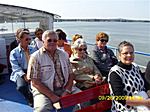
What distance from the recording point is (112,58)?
14.2 feet

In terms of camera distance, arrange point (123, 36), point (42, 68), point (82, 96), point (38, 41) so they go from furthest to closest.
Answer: point (123, 36) → point (38, 41) → point (42, 68) → point (82, 96)

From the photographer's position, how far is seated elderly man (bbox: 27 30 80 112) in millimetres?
2920

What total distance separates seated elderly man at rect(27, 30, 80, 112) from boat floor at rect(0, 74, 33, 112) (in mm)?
1128

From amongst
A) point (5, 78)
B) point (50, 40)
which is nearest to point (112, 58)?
point (50, 40)

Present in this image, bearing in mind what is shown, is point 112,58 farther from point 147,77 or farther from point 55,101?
point 55,101

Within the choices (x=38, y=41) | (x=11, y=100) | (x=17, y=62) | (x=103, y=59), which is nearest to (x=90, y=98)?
(x=103, y=59)

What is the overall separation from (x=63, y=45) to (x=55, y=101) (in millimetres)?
2177

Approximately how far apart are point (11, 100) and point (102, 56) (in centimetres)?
183

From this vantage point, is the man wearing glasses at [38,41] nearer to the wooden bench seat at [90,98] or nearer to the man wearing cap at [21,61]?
the man wearing cap at [21,61]

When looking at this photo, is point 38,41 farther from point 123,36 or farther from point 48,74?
point 123,36

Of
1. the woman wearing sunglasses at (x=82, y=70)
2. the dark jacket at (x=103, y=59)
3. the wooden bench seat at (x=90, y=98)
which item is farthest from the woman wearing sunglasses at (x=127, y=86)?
the dark jacket at (x=103, y=59)

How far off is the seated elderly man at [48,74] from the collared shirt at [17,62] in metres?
0.98

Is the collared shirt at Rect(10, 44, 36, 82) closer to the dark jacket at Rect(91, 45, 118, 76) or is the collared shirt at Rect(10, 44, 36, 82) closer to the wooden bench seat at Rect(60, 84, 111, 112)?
the dark jacket at Rect(91, 45, 118, 76)

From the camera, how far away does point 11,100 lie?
→ 179 inches
